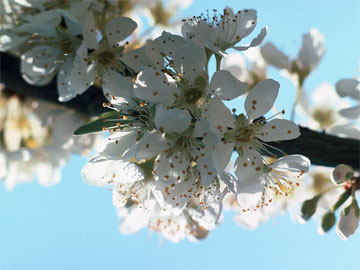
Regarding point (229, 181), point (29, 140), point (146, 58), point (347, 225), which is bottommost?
point (29, 140)

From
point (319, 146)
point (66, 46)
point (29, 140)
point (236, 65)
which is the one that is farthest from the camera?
point (29, 140)

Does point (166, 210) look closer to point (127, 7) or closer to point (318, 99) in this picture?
point (127, 7)

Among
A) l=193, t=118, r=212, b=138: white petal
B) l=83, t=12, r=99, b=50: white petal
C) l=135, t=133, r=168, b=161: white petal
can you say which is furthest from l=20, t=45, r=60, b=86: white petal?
l=193, t=118, r=212, b=138: white petal

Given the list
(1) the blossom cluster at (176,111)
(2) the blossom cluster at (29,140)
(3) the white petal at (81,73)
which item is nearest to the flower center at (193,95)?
(1) the blossom cluster at (176,111)

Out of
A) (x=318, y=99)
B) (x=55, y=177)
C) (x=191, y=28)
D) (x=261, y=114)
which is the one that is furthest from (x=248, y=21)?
(x=55, y=177)

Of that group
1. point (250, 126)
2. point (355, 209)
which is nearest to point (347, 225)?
point (355, 209)

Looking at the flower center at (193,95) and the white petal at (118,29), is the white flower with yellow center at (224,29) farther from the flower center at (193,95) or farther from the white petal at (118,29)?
the white petal at (118,29)

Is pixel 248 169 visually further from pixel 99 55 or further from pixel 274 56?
pixel 274 56
